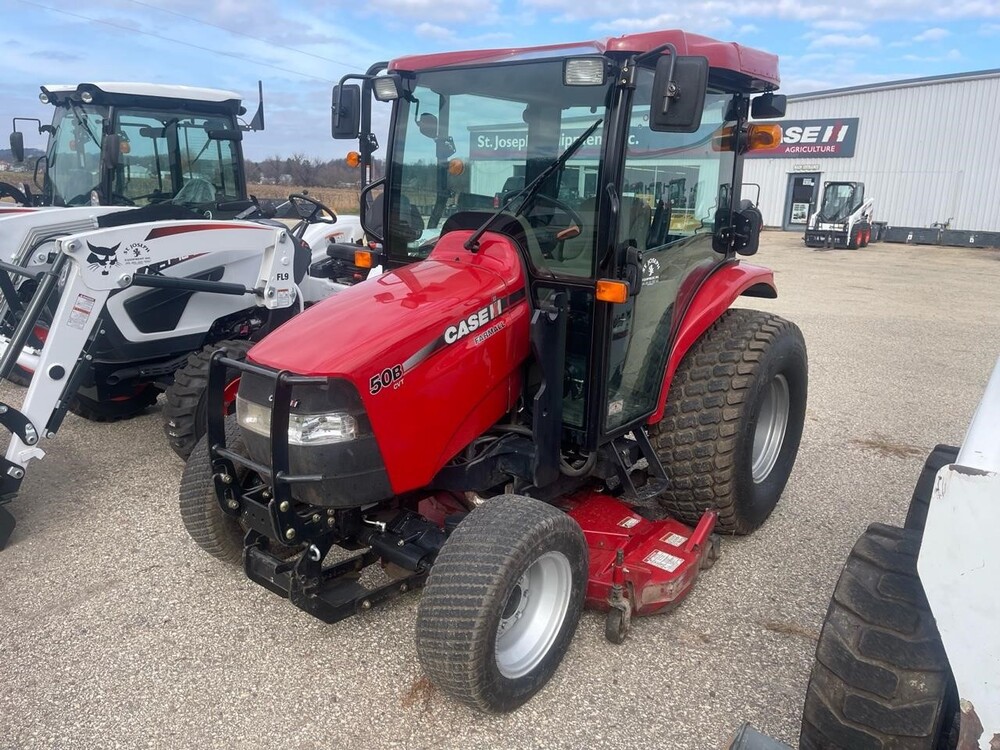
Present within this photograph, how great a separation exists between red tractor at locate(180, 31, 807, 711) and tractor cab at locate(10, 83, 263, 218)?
128 inches

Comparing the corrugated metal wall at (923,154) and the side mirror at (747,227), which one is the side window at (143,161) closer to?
the side mirror at (747,227)

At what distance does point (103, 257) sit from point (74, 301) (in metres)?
0.27

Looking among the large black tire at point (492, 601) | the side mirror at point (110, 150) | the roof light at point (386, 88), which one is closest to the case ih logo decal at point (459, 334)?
the large black tire at point (492, 601)

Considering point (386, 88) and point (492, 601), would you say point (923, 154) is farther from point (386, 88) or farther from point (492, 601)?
point (492, 601)

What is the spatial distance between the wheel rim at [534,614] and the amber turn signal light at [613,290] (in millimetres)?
919

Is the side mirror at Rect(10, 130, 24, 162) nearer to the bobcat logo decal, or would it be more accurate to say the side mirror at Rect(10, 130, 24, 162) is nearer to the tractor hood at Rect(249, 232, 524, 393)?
the bobcat logo decal

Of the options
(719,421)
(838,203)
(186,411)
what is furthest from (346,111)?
(838,203)

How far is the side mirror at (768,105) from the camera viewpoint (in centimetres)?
360

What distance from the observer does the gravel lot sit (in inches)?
96.9

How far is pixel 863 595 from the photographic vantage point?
182 cm

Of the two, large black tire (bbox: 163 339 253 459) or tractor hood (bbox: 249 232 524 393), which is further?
large black tire (bbox: 163 339 253 459)

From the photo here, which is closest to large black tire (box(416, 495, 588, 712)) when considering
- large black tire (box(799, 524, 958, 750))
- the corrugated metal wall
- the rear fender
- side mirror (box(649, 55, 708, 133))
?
large black tire (box(799, 524, 958, 750))

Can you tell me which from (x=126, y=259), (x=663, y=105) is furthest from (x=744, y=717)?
(x=126, y=259)

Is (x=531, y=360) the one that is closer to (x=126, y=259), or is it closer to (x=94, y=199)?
(x=126, y=259)
